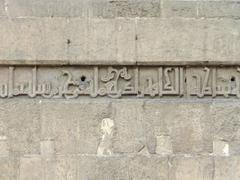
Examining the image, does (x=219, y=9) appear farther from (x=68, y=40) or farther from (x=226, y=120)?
(x=68, y=40)

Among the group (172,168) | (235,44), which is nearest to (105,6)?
(235,44)

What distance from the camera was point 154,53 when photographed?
209 inches

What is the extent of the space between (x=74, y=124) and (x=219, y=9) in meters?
1.62

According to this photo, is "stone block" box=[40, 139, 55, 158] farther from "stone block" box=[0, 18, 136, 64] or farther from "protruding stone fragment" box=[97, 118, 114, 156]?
"stone block" box=[0, 18, 136, 64]

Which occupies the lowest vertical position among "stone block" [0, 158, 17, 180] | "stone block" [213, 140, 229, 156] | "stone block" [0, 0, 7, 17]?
"stone block" [0, 158, 17, 180]

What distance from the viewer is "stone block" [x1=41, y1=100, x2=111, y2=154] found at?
5191mm

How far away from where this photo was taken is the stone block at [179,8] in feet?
17.8

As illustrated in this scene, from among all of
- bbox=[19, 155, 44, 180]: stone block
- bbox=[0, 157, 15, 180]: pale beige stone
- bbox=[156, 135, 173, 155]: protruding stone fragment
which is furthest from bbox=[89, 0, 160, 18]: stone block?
bbox=[0, 157, 15, 180]: pale beige stone

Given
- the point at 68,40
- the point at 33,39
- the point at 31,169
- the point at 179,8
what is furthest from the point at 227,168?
the point at 33,39

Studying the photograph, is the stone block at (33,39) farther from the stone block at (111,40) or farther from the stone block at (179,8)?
the stone block at (179,8)

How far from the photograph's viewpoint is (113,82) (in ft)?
17.5

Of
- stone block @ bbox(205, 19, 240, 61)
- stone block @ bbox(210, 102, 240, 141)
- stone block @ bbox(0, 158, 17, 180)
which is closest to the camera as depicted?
stone block @ bbox(0, 158, 17, 180)

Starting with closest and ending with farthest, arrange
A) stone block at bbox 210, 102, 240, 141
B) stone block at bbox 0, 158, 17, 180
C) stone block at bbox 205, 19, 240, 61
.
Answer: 1. stone block at bbox 0, 158, 17, 180
2. stone block at bbox 210, 102, 240, 141
3. stone block at bbox 205, 19, 240, 61

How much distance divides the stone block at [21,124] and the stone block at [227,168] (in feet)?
4.94
